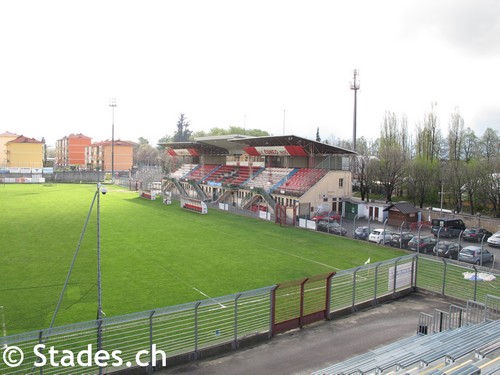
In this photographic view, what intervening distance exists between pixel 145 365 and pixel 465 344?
7991 mm

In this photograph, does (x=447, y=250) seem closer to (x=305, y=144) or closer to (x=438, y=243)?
(x=438, y=243)

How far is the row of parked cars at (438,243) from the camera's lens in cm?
2517

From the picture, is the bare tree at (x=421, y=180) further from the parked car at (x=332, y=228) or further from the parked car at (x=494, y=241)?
the parked car at (x=494, y=241)

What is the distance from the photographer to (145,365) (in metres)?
11.4

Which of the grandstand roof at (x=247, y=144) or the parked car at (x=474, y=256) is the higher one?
the grandstand roof at (x=247, y=144)

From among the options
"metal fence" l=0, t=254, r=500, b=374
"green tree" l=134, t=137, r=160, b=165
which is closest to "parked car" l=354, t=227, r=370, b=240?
"metal fence" l=0, t=254, r=500, b=374

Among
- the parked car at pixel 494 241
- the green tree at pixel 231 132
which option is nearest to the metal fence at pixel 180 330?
the parked car at pixel 494 241

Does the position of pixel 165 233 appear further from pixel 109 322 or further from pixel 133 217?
pixel 109 322

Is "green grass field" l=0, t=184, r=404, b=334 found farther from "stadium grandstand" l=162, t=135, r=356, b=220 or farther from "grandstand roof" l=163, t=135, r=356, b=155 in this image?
"grandstand roof" l=163, t=135, r=356, b=155

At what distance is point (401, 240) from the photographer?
29.4 metres

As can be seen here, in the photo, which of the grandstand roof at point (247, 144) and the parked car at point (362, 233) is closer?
the parked car at point (362, 233)

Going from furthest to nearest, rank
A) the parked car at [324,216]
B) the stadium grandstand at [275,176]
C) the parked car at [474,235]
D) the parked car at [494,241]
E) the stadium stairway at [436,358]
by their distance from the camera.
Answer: the stadium grandstand at [275,176] < the parked car at [324,216] < the parked car at [474,235] < the parked car at [494,241] < the stadium stairway at [436,358]

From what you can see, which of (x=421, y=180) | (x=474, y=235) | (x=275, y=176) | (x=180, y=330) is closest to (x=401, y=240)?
(x=474, y=235)

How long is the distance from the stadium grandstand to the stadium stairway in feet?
94.0
